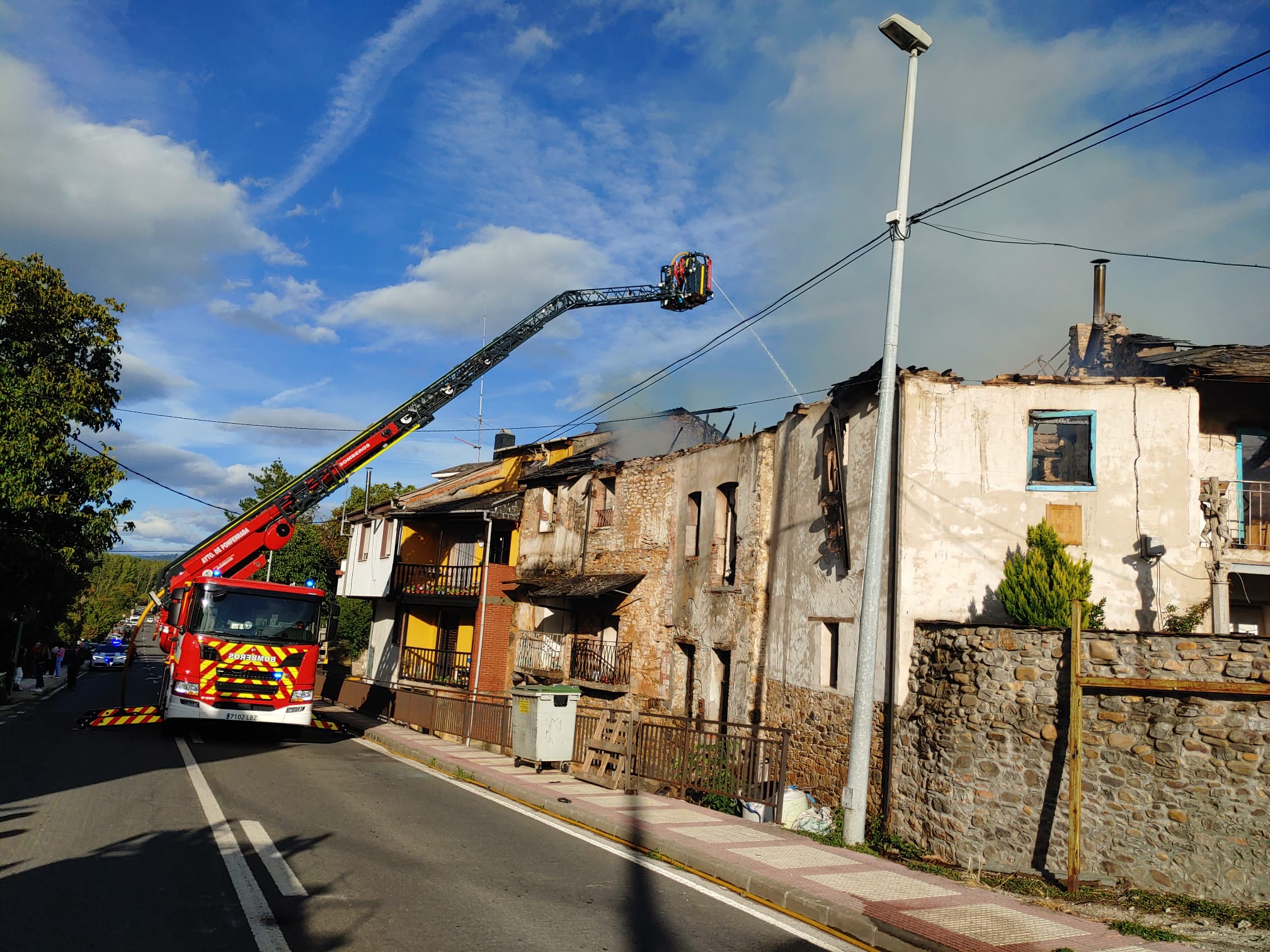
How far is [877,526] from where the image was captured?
10734mm

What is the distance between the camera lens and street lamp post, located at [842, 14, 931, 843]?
1053 centimetres

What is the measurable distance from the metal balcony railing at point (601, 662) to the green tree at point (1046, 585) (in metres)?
11.3

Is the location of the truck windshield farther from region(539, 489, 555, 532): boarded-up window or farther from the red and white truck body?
region(539, 489, 555, 532): boarded-up window

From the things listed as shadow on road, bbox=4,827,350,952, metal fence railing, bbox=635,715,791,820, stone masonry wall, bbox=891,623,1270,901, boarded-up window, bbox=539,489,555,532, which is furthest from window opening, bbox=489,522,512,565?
shadow on road, bbox=4,827,350,952

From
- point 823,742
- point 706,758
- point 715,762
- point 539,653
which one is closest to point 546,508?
point 539,653

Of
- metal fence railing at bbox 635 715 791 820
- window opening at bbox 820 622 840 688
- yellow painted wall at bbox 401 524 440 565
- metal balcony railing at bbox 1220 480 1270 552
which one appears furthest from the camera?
yellow painted wall at bbox 401 524 440 565

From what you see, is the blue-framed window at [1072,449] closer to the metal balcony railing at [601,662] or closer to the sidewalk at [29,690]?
the metal balcony railing at [601,662]

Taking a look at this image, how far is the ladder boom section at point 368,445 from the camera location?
1973 cm

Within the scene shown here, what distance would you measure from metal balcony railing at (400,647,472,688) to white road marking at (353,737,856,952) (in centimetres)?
1631

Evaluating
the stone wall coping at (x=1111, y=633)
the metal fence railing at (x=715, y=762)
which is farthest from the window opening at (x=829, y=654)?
the stone wall coping at (x=1111, y=633)

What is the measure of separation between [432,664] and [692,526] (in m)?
14.5

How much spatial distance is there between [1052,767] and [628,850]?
16.5 feet

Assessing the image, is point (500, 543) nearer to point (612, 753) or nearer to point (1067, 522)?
point (612, 753)

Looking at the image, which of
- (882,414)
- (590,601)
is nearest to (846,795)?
(882,414)
